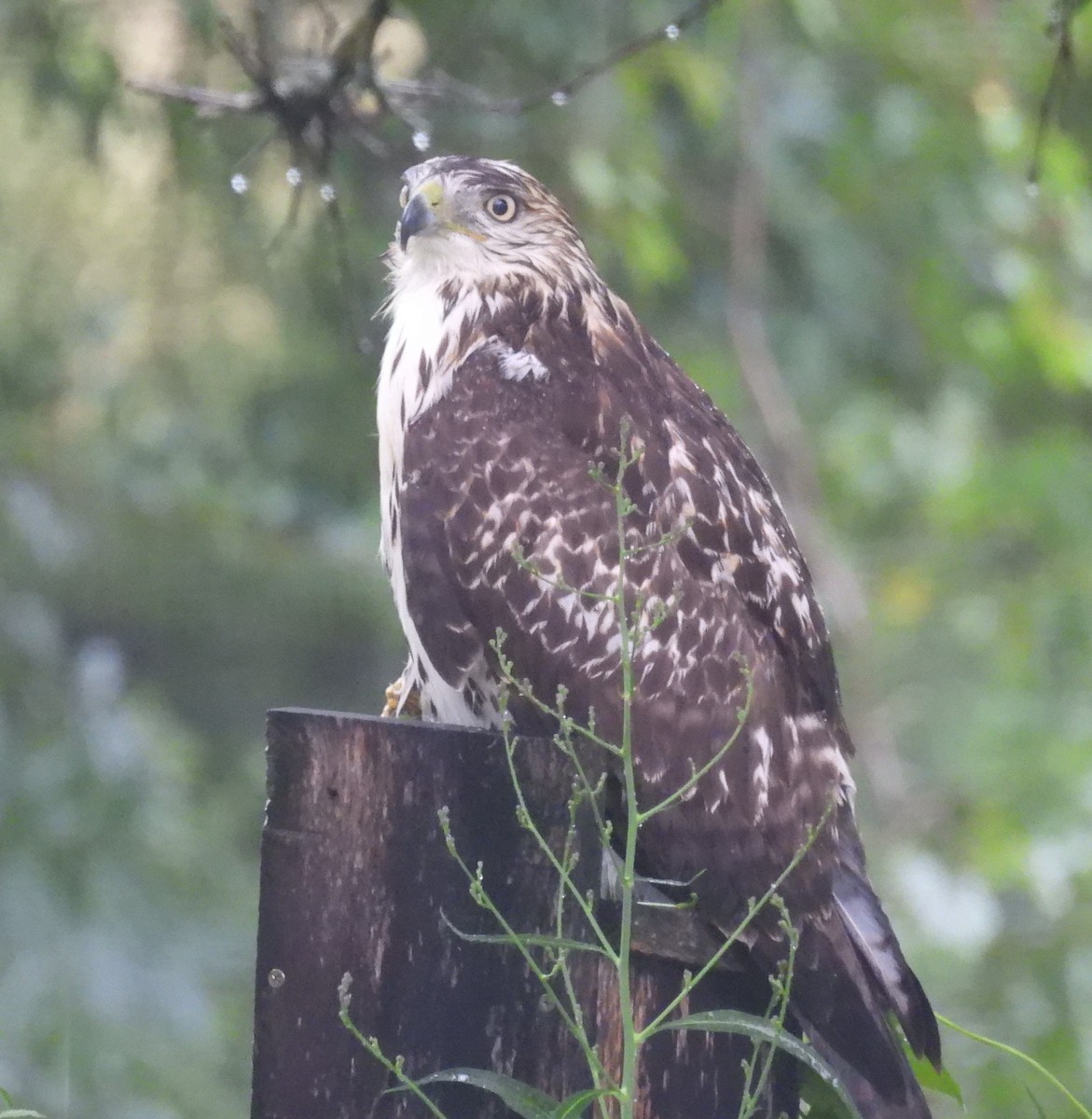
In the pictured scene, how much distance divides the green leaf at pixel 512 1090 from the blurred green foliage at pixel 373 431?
12.9 feet

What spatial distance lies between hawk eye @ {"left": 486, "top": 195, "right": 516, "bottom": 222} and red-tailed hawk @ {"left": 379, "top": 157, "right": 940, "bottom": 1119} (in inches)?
12.5

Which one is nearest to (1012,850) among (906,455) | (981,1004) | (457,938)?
(981,1004)

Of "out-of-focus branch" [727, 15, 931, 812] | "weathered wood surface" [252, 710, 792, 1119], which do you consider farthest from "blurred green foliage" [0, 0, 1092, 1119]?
"weathered wood surface" [252, 710, 792, 1119]

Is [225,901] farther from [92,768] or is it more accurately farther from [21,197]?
[21,197]

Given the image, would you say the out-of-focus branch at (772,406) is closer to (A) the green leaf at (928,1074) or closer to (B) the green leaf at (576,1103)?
(A) the green leaf at (928,1074)

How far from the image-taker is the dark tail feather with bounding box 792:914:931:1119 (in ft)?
8.57

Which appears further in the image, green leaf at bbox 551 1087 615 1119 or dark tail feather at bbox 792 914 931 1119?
dark tail feather at bbox 792 914 931 1119

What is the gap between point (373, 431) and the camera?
22.7 ft

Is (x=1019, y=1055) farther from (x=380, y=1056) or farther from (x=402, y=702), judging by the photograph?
(x=402, y=702)

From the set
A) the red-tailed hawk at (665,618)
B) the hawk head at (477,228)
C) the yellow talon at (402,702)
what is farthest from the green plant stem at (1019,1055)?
the hawk head at (477,228)

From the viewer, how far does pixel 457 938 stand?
2.09m

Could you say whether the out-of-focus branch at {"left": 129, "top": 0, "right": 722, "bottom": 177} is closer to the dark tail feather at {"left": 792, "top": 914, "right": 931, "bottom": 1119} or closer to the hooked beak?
the hooked beak

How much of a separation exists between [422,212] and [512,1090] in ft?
6.40

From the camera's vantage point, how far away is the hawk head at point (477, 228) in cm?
353
